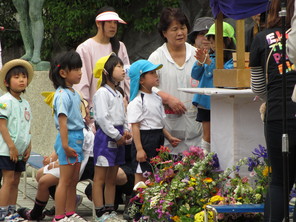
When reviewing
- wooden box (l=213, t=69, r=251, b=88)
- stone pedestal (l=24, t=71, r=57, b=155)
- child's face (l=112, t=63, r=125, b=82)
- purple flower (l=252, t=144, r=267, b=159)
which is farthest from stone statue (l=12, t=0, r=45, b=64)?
purple flower (l=252, t=144, r=267, b=159)

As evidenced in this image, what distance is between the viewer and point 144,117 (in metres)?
6.91

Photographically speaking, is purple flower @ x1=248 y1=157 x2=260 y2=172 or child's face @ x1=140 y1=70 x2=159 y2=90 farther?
child's face @ x1=140 y1=70 x2=159 y2=90

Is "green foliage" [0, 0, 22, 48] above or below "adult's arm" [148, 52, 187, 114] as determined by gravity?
above

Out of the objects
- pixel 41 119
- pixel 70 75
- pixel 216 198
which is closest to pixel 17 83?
pixel 70 75

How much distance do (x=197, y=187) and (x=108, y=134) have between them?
1217 millimetres

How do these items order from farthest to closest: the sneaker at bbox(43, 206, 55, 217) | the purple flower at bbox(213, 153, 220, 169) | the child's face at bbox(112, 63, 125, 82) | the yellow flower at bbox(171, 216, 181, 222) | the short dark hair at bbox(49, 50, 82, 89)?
the sneaker at bbox(43, 206, 55, 217)
the child's face at bbox(112, 63, 125, 82)
the short dark hair at bbox(49, 50, 82, 89)
the purple flower at bbox(213, 153, 220, 169)
the yellow flower at bbox(171, 216, 181, 222)

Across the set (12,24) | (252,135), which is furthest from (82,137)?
(12,24)

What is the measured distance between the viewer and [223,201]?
572 cm

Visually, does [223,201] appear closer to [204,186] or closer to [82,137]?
[204,186]

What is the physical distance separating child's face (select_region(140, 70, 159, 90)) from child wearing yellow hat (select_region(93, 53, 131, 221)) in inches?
9.4

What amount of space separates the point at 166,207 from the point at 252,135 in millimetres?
822

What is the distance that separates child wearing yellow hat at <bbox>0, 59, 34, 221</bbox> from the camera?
6.97 meters

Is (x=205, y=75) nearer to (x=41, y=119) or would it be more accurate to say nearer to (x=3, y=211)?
(x=3, y=211)

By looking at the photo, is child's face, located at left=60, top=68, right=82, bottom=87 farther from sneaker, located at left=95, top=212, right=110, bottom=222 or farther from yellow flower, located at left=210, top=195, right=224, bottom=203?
yellow flower, located at left=210, top=195, right=224, bottom=203
